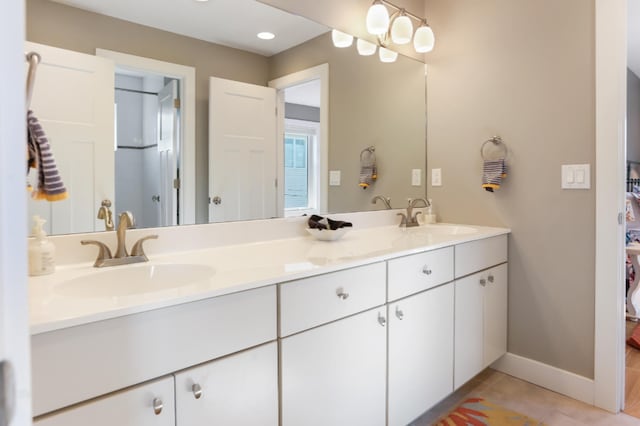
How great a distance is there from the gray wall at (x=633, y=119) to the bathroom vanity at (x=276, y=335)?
3.91 m

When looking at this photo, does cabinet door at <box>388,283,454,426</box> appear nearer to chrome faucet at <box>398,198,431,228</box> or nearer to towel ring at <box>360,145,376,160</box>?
chrome faucet at <box>398,198,431,228</box>

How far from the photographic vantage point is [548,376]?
2.12m

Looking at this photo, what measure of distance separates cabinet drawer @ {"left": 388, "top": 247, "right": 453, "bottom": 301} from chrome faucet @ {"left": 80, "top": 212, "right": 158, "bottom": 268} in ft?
2.89

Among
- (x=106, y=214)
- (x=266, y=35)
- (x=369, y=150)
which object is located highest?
(x=266, y=35)

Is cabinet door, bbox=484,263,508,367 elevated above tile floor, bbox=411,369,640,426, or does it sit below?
above

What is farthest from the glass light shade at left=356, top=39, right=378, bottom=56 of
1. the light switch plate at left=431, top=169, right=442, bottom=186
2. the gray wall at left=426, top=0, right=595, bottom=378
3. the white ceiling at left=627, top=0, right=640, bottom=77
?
the white ceiling at left=627, top=0, right=640, bottom=77

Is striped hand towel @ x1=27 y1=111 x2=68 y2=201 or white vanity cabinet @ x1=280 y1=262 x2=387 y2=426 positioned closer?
striped hand towel @ x1=27 y1=111 x2=68 y2=201

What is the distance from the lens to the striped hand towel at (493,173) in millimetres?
2195

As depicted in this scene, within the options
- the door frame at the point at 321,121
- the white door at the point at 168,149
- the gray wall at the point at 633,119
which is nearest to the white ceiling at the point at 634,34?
the gray wall at the point at 633,119

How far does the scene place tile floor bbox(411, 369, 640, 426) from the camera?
72.5 inches

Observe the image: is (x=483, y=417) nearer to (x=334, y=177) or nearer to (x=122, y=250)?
(x=334, y=177)

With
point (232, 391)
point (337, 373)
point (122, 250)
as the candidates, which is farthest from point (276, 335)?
point (122, 250)

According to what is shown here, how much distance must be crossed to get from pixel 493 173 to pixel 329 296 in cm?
137

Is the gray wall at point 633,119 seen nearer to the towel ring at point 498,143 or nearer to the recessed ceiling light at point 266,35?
the towel ring at point 498,143
